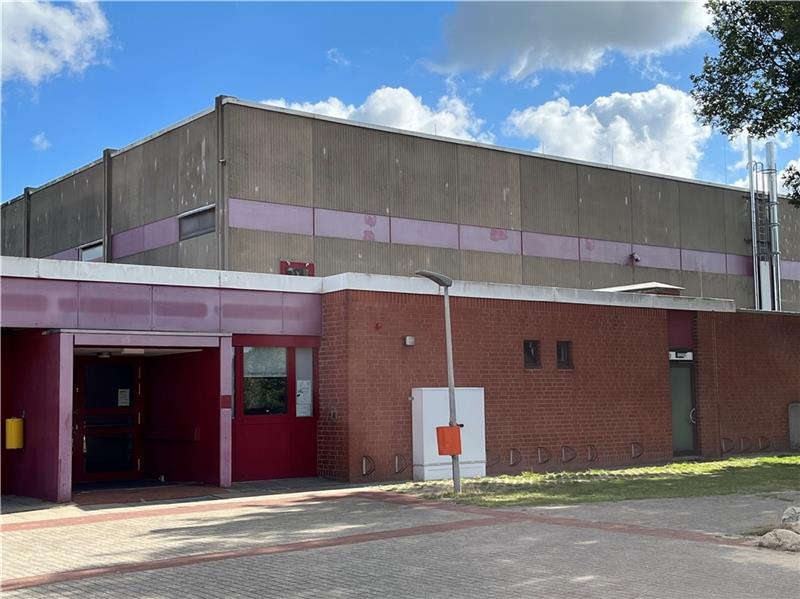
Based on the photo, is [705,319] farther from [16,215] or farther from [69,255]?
[16,215]

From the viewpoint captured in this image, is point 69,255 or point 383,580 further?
point 69,255

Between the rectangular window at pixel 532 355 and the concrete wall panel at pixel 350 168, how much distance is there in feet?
22.7

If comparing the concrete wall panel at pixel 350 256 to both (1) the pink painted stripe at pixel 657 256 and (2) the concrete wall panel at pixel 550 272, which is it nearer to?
(2) the concrete wall panel at pixel 550 272

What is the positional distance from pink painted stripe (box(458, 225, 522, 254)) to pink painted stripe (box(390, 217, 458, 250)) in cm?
34

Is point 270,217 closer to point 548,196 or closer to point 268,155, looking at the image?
point 268,155

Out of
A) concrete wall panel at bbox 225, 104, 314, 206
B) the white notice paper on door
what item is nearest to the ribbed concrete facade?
concrete wall panel at bbox 225, 104, 314, 206

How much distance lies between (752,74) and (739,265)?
1314cm

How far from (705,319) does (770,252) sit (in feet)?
39.1

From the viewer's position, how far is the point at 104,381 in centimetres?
1914

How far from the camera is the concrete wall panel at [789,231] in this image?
1452 inches

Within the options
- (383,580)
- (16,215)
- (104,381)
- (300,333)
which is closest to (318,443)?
(300,333)

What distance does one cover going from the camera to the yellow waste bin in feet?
54.0

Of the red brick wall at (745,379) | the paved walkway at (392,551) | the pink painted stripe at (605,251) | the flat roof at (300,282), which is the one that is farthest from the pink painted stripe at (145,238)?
the red brick wall at (745,379)

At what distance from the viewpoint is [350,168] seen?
25906mm
